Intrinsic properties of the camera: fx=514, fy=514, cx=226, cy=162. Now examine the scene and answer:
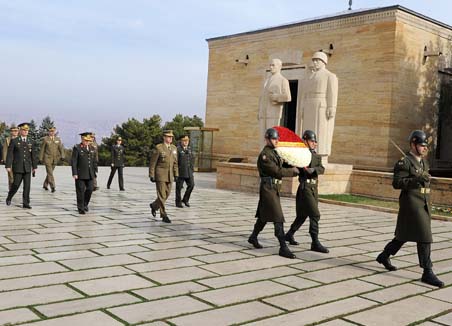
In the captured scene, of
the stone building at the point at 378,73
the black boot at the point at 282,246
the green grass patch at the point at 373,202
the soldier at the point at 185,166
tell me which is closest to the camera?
the black boot at the point at 282,246

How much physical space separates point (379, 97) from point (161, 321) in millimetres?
15546

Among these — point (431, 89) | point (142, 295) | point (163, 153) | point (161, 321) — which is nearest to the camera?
point (161, 321)

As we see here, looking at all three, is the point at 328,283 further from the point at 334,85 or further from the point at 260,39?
the point at 260,39

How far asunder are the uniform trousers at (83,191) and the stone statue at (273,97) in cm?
681

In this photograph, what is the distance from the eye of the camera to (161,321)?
3.95 meters

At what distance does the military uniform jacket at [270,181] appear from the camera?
6.55 metres

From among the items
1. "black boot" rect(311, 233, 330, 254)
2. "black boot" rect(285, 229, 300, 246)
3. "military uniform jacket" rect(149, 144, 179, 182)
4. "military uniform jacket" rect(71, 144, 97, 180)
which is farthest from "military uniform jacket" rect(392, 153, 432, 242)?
"military uniform jacket" rect(71, 144, 97, 180)

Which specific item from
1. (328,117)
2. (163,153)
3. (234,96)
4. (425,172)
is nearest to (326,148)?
(328,117)

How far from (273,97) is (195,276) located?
1027 cm

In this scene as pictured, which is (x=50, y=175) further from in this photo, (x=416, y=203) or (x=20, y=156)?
(x=416, y=203)

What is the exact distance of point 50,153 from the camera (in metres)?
13.4

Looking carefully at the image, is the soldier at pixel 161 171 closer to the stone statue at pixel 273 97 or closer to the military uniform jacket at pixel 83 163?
the military uniform jacket at pixel 83 163

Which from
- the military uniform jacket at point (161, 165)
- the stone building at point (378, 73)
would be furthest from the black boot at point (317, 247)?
the stone building at point (378, 73)

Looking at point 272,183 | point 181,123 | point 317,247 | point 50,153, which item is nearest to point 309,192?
point 272,183
